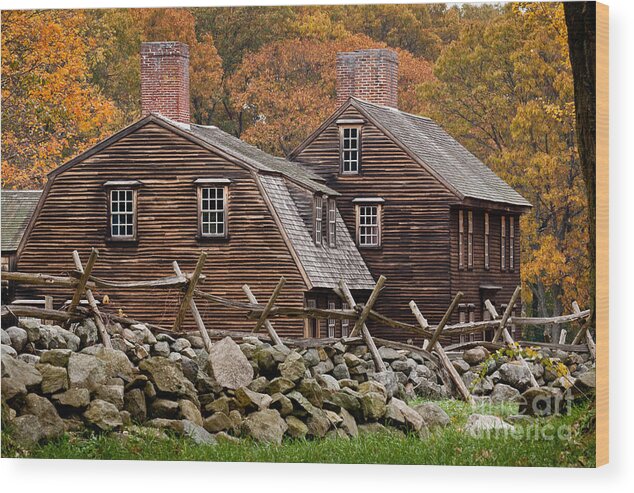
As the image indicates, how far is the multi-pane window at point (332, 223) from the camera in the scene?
Result: 17.9 m

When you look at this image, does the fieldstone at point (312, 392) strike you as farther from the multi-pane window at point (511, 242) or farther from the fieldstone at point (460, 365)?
the multi-pane window at point (511, 242)

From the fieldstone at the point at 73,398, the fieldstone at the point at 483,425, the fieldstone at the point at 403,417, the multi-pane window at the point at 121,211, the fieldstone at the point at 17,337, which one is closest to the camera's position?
the fieldstone at the point at 483,425

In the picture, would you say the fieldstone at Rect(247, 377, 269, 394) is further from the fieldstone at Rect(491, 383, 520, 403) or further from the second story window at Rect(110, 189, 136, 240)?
the second story window at Rect(110, 189, 136, 240)

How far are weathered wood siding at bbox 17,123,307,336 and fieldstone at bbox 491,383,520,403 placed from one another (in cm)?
243

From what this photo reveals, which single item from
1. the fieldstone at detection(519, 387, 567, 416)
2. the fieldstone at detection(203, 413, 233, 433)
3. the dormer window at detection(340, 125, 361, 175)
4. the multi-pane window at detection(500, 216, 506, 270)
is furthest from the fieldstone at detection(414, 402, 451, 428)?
the dormer window at detection(340, 125, 361, 175)

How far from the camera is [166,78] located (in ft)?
56.4

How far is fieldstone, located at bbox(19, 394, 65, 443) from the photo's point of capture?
15.4 meters

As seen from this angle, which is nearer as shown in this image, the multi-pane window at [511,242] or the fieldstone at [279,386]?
the fieldstone at [279,386]

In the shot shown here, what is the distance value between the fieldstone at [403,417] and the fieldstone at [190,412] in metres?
1.93

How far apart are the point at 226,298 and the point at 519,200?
344cm

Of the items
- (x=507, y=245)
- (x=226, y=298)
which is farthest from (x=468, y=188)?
(x=226, y=298)

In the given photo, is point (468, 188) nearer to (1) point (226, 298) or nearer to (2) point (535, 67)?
(2) point (535, 67)

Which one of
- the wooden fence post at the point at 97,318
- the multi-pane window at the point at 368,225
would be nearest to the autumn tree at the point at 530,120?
the multi-pane window at the point at 368,225

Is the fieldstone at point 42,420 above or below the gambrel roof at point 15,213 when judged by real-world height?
below
